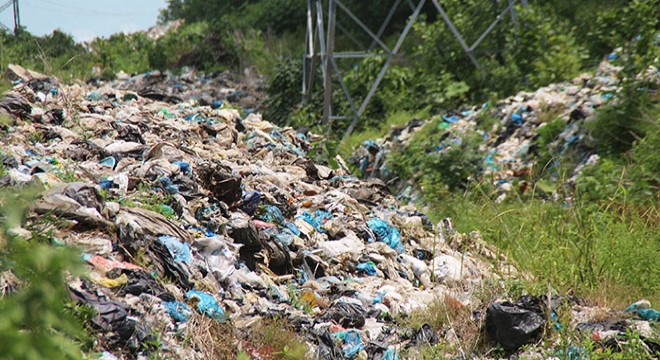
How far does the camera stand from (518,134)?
23.0 feet

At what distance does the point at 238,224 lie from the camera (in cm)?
349

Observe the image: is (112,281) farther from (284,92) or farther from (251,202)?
(284,92)

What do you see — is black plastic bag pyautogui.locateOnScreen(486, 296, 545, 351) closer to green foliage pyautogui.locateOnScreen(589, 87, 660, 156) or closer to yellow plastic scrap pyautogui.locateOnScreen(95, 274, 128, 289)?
yellow plastic scrap pyautogui.locateOnScreen(95, 274, 128, 289)

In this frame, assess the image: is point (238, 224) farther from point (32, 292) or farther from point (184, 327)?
point (32, 292)

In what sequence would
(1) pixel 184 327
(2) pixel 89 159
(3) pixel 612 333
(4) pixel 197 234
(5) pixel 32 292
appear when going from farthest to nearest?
(2) pixel 89 159, (4) pixel 197 234, (3) pixel 612 333, (1) pixel 184 327, (5) pixel 32 292

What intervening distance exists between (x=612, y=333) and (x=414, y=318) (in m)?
0.89

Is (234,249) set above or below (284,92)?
above

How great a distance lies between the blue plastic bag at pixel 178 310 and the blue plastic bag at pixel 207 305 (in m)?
0.07

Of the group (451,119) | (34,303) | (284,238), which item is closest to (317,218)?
(284,238)

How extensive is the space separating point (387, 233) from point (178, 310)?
210 cm

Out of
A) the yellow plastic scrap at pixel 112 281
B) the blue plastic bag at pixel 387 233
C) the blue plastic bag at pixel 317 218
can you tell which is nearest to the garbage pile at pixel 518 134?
the blue plastic bag at pixel 387 233

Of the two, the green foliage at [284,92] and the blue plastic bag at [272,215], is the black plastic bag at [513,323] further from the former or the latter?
the green foliage at [284,92]

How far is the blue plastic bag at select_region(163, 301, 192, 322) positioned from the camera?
2545mm

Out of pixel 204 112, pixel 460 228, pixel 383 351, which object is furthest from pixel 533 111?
pixel 383 351
